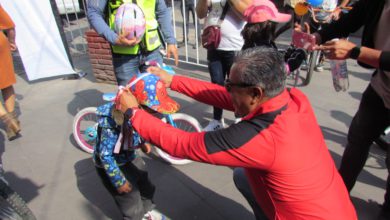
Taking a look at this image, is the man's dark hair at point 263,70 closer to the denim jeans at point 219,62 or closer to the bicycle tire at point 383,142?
the denim jeans at point 219,62

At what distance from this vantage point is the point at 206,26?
3027 mm

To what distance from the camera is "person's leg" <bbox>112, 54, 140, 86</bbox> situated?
2779 mm

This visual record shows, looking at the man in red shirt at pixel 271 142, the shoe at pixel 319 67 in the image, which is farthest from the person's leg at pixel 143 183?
the shoe at pixel 319 67

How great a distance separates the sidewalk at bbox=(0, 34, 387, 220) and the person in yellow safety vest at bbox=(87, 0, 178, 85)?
996 millimetres

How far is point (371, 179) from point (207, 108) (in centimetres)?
205

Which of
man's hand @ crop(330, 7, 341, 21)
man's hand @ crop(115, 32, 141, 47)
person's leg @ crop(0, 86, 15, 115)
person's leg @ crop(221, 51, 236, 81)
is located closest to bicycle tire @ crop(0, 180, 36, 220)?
man's hand @ crop(115, 32, 141, 47)

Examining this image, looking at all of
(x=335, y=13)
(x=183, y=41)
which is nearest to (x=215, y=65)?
(x=335, y=13)

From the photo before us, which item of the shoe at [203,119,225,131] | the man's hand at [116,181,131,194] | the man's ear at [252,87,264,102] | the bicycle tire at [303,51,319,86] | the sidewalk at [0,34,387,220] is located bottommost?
the sidewalk at [0,34,387,220]

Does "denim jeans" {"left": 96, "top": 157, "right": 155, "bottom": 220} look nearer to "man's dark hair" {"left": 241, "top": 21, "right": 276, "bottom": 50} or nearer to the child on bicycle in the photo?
the child on bicycle

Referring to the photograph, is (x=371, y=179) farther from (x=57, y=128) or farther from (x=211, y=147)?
(x=57, y=128)

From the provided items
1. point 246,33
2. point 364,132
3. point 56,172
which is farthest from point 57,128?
point 364,132

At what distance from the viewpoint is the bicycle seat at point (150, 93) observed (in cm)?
167

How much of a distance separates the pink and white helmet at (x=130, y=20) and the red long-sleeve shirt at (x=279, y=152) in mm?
1205

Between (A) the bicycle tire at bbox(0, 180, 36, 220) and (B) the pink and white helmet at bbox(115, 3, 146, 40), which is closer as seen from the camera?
(A) the bicycle tire at bbox(0, 180, 36, 220)
